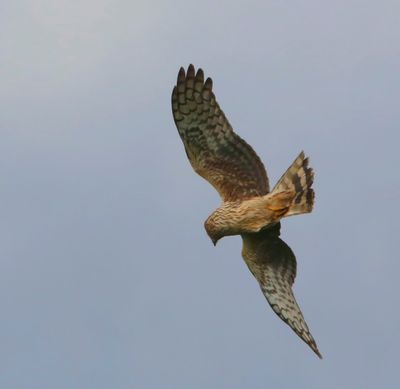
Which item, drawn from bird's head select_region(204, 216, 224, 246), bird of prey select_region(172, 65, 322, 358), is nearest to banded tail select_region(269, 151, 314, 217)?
bird of prey select_region(172, 65, 322, 358)

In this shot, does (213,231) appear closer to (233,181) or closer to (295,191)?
(233,181)

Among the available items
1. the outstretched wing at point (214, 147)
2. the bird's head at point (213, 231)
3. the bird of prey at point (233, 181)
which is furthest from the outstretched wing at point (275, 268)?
the outstretched wing at point (214, 147)

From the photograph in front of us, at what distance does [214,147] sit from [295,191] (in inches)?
55.2

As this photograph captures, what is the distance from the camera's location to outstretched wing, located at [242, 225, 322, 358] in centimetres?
1396

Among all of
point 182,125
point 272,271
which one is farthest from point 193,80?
point 272,271

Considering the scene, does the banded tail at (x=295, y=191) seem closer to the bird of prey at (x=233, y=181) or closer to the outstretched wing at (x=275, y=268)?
the bird of prey at (x=233, y=181)

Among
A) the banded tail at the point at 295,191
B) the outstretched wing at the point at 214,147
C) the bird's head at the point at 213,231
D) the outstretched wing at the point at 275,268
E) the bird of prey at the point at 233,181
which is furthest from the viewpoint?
the outstretched wing at the point at 275,268

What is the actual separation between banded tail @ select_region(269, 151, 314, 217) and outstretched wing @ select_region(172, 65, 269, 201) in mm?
505

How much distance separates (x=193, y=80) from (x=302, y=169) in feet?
5.91

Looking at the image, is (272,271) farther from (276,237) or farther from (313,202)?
(313,202)

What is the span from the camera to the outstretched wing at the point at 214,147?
1383 cm

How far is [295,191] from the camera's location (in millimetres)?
13141

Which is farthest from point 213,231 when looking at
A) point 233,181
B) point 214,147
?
point 214,147

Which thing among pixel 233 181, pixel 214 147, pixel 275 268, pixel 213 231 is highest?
pixel 214 147
